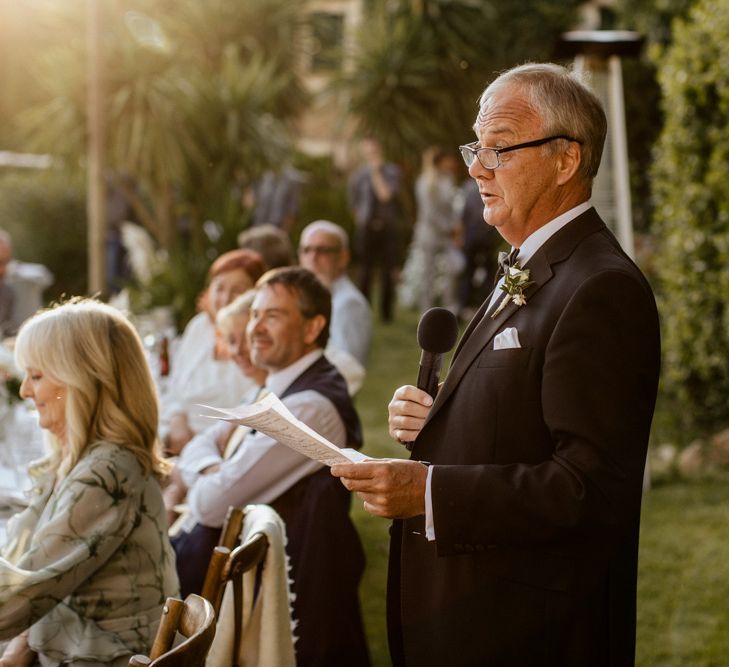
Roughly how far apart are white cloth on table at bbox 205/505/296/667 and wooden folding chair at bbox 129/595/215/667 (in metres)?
0.46

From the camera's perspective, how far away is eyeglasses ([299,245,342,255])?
639cm

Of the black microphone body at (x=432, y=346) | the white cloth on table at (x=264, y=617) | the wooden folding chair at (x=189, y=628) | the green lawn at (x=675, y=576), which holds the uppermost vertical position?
the black microphone body at (x=432, y=346)

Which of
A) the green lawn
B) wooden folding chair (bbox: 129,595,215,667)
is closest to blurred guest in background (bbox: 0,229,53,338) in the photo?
the green lawn

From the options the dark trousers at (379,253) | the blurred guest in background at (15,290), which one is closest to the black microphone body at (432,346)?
the blurred guest in background at (15,290)

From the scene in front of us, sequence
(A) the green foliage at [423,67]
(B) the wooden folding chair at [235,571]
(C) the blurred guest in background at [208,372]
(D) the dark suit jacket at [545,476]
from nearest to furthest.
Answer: (D) the dark suit jacket at [545,476], (B) the wooden folding chair at [235,571], (C) the blurred guest in background at [208,372], (A) the green foliage at [423,67]

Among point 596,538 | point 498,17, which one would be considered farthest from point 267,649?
point 498,17

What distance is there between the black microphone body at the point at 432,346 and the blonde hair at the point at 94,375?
88 cm

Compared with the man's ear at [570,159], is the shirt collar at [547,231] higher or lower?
lower

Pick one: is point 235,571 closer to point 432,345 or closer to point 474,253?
point 432,345

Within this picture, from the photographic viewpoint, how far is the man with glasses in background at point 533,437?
6.47 feet

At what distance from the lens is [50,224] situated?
14.8 meters

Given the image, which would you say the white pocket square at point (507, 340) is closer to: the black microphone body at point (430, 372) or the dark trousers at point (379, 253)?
the black microphone body at point (430, 372)

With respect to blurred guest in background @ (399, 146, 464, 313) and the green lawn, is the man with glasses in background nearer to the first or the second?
the green lawn

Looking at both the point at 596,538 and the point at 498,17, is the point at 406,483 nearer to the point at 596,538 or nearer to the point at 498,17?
the point at 596,538
